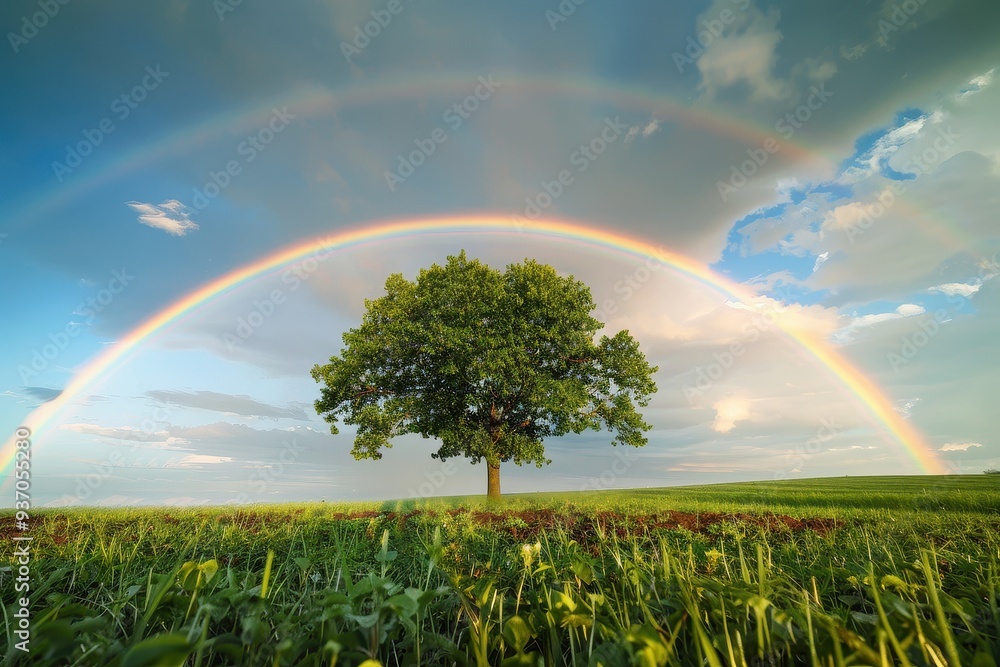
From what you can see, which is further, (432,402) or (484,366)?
(432,402)

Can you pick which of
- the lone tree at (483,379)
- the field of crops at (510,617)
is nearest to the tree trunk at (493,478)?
the lone tree at (483,379)

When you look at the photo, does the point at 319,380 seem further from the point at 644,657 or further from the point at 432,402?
the point at 644,657

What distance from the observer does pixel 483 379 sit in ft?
63.4

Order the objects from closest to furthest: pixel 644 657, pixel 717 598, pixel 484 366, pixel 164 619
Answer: pixel 644 657 → pixel 717 598 → pixel 164 619 → pixel 484 366

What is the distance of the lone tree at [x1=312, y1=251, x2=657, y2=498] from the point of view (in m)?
19.8

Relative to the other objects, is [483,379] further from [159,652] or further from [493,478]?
[159,652]

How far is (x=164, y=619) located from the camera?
182 cm

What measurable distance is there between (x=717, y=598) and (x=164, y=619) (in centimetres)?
207

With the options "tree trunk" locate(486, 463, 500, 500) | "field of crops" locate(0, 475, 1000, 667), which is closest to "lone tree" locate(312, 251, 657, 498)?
"tree trunk" locate(486, 463, 500, 500)

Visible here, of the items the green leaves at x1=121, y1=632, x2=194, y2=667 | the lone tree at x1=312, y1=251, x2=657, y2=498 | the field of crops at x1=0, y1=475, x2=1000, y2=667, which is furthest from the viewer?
the lone tree at x1=312, y1=251, x2=657, y2=498

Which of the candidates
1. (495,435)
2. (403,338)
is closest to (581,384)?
(495,435)

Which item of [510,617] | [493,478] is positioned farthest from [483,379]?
[510,617]

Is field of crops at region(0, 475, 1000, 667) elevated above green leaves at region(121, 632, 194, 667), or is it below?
below

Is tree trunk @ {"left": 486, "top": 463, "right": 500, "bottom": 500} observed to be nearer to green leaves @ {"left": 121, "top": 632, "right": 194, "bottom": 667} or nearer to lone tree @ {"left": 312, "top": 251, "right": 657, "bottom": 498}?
lone tree @ {"left": 312, "top": 251, "right": 657, "bottom": 498}
